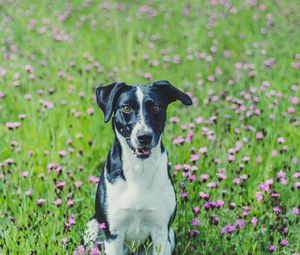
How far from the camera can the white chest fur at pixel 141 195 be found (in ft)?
11.4

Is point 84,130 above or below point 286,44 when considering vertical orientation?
below

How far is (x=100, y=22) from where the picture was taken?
328 inches

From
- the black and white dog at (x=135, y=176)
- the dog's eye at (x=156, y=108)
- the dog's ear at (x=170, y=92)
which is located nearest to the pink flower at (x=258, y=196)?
the black and white dog at (x=135, y=176)

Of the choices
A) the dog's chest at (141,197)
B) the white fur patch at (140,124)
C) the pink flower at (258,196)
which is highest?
the white fur patch at (140,124)

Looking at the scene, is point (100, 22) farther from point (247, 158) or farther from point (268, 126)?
point (247, 158)

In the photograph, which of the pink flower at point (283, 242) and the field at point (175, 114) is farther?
the field at point (175, 114)

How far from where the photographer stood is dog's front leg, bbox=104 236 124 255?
359 cm

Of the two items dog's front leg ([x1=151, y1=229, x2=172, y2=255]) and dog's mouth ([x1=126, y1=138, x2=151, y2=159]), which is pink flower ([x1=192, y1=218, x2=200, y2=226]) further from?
dog's mouth ([x1=126, y1=138, x2=151, y2=159])

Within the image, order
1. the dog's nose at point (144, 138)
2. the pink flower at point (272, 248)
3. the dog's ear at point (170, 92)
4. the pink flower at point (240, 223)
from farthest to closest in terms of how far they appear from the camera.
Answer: the pink flower at point (240, 223) < the pink flower at point (272, 248) < the dog's ear at point (170, 92) < the dog's nose at point (144, 138)

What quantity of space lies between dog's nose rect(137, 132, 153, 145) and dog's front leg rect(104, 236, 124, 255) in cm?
69

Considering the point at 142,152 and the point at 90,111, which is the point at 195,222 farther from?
the point at 90,111

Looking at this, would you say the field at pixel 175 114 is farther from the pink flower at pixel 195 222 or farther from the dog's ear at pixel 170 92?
the dog's ear at pixel 170 92

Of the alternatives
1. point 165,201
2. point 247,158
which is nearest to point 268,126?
point 247,158

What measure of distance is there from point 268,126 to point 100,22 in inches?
146
